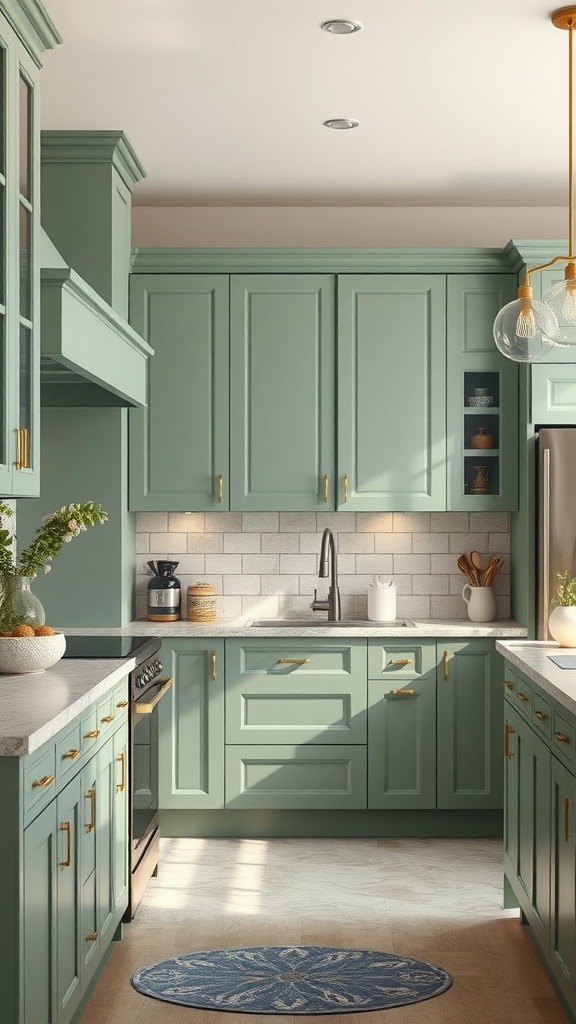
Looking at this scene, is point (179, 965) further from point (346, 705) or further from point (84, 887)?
point (346, 705)

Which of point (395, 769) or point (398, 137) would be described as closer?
point (398, 137)

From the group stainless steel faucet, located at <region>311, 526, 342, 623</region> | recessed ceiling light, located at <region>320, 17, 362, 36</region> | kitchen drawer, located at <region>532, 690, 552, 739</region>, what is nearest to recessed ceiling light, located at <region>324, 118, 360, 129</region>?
recessed ceiling light, located at <region>320, 17, 362, 36</region>

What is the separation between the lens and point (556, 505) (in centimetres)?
484

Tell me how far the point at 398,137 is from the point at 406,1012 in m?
3.16

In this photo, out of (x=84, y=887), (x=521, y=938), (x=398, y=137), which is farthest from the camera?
(x=398, y=137)

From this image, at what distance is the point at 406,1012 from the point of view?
3213 mm

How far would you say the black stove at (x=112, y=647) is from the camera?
3887mm

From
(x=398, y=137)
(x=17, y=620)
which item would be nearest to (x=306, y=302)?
(x=398, y=137)

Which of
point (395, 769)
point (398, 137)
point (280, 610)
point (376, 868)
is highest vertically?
point (398, 137)

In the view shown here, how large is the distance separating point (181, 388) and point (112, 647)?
5.10 feet

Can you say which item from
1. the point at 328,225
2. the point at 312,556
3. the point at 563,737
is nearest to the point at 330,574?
the point at 312,556

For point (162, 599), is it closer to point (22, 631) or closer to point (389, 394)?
point (389, 394)

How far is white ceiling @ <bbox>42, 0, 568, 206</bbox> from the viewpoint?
3461 mm

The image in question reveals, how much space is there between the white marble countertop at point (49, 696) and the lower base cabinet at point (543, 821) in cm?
127
